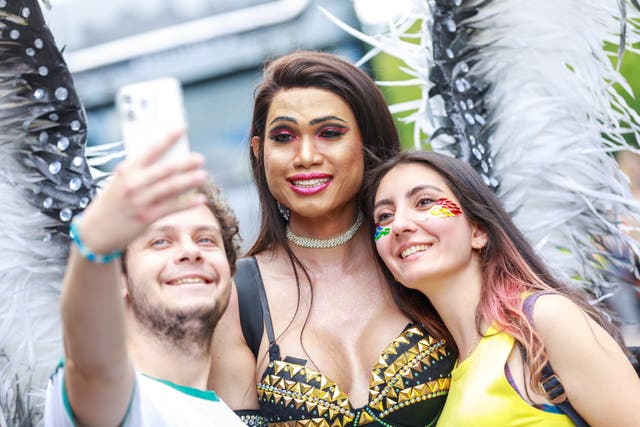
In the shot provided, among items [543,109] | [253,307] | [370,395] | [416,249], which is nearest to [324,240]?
[253,307]

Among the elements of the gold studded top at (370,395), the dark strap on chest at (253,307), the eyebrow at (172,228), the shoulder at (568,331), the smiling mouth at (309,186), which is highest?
the eyebrow at (172,228)

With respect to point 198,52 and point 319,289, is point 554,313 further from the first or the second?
point 198,52

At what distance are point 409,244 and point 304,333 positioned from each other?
1.35 feet

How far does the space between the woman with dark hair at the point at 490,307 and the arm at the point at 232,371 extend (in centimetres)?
48

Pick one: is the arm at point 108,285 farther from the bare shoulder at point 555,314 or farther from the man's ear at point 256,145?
the man's ear at point 256,145

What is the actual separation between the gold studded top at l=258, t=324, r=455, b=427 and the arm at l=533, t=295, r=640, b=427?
39 centimetres

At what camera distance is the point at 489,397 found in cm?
186

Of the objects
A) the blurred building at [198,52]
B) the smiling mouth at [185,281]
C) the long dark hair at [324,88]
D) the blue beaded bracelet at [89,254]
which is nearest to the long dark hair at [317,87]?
the long dark hair at [324,88]

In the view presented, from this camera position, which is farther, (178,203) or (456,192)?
(456,192)

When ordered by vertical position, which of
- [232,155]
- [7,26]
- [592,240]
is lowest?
[592,240]

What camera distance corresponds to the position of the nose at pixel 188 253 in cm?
174

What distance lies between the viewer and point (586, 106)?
2701 millimetres

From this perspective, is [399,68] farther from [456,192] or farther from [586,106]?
[456,192]

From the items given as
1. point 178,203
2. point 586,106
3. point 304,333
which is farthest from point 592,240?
point 178,203
